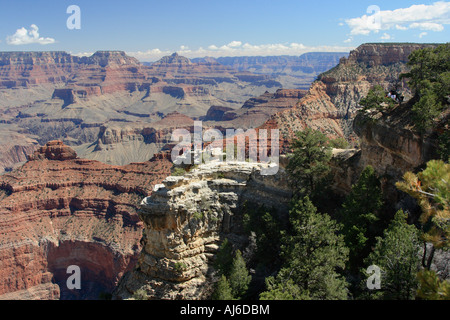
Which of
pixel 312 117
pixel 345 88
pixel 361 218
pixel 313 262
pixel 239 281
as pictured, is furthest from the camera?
pixel 345 88

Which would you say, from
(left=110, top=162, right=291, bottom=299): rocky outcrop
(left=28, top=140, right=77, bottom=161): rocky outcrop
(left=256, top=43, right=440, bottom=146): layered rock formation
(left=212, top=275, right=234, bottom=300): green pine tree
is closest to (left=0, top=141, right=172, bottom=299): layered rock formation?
(left=28, top=140, right=77, bottom=161): rocky outcrop

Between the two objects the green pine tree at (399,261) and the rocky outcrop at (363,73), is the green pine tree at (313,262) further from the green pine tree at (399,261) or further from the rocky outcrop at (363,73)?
the rocky outcrop at (363,73)

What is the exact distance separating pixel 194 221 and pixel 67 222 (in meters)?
63.2

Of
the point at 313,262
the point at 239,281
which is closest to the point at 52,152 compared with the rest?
the point at 239,281

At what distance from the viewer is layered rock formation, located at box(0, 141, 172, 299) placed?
235 feet

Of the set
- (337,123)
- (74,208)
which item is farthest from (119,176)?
(337,123)

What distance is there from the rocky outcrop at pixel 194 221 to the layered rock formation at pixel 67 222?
41.8 meters

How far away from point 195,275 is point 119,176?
6390 centimetres

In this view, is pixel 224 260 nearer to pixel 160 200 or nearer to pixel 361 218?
Answer: pixel 160 200

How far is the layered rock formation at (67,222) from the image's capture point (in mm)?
71625

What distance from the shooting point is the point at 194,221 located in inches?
1252

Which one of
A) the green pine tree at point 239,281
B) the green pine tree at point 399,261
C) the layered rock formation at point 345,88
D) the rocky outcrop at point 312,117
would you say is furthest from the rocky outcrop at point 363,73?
the green pine tree at point 399,261
